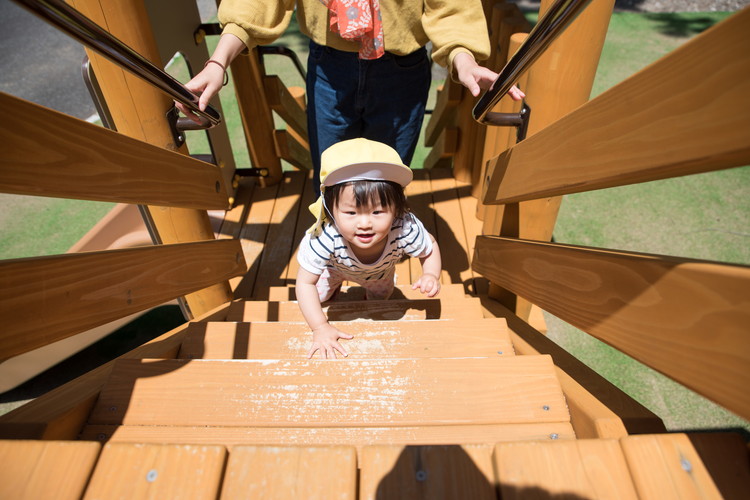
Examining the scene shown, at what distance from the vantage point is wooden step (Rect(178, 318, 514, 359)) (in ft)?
5.79

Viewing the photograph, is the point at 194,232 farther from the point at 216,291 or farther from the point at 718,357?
the point at 718,357

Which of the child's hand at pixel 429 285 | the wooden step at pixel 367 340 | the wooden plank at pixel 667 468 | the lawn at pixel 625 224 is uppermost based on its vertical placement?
the wooden plank at pixel 667 468

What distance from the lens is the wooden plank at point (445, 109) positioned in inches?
134

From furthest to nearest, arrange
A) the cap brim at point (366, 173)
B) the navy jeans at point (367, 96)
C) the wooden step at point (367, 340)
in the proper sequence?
the navy jeans at point (367, 96)
the wooden step at point (367, 340)
the cap brim at point (366, 173)

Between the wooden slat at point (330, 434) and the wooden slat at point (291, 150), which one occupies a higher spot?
the wooden slat at point (330, 434)

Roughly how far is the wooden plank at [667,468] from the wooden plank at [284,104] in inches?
120

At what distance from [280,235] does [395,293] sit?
1.19 meters

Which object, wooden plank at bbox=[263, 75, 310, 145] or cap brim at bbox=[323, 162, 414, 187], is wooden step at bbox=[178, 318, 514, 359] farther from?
wooden plank at bbox=[263, 75, 310, 145]

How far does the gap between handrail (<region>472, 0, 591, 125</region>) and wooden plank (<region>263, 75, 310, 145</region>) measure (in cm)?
196

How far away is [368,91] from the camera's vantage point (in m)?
2.23

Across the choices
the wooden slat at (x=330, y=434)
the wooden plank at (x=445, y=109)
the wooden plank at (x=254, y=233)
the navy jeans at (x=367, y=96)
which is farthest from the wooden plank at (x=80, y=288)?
the wooden plank at (x=445, y=109)

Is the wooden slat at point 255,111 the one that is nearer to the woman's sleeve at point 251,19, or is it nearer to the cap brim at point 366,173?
the woman's sleeve at point 251,19

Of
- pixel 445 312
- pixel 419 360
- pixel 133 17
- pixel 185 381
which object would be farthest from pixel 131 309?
pixel 445 312

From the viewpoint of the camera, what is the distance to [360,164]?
1.63 meters
